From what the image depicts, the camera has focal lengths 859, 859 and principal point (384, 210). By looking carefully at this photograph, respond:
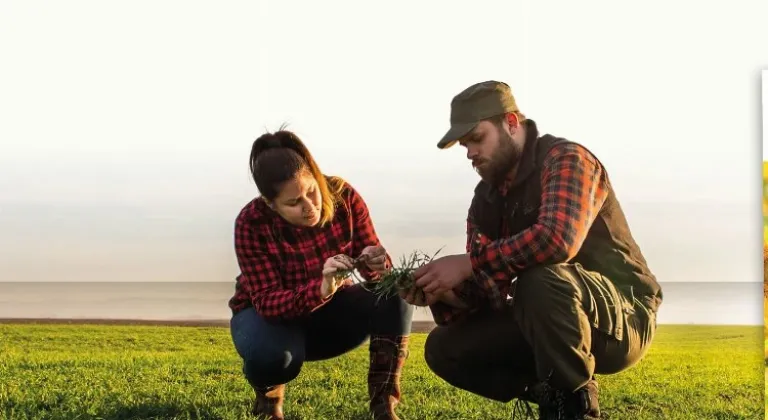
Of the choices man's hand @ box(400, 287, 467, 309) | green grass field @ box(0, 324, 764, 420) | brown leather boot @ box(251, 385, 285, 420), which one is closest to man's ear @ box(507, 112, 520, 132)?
man's hand @ box(400, 287, 467, 309)

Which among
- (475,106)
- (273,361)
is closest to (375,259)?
(273,361)

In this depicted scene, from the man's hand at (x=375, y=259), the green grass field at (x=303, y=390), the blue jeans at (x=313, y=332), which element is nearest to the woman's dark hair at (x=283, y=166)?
the man's hand at (x=375, y=259)

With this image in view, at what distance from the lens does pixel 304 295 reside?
158 inches

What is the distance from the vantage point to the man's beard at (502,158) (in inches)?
150

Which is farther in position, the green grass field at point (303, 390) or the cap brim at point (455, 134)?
the green grass field at point (303, 390)

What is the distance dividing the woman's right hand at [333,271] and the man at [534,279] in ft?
1.08

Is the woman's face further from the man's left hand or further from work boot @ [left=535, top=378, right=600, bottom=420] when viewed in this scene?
work boot @ [left=535, top=378, right=600, bottom=420]

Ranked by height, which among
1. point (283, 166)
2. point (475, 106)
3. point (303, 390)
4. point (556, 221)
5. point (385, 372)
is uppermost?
point (475, 106)

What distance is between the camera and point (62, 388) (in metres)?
5.32

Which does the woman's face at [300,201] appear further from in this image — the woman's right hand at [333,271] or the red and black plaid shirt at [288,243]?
the woman's right hand at [333,271]

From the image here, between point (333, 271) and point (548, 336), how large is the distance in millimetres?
1008

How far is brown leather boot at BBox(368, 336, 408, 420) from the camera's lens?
14.1 feet

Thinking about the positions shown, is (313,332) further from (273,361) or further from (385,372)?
(385,372)

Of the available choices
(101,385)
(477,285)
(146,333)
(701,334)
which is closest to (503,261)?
(477,285)
